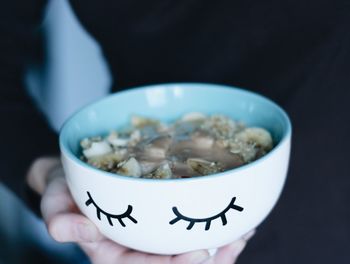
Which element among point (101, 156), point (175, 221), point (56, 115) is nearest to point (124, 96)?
point (101, 156)

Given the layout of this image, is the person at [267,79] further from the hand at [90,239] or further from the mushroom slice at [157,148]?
the mushroom slice at [157,148]

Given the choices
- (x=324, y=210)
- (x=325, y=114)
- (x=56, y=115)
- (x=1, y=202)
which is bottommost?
(x=1, y=202)

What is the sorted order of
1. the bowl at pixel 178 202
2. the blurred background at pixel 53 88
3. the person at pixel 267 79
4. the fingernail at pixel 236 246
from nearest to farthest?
the bowl at pixel 178 202, the fingernail at pixel 236 246, the person at pixel 267 79, the blurred background at pixel 53 88

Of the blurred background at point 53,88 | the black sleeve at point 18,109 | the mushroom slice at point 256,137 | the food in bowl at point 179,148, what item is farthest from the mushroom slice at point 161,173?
the blurred background at point 53,88

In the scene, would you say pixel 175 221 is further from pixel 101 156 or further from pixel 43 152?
pixel 43 152

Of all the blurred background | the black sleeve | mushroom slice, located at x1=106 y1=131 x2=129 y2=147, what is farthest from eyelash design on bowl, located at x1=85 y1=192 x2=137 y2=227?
the blurred background

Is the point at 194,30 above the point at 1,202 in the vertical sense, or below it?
above
